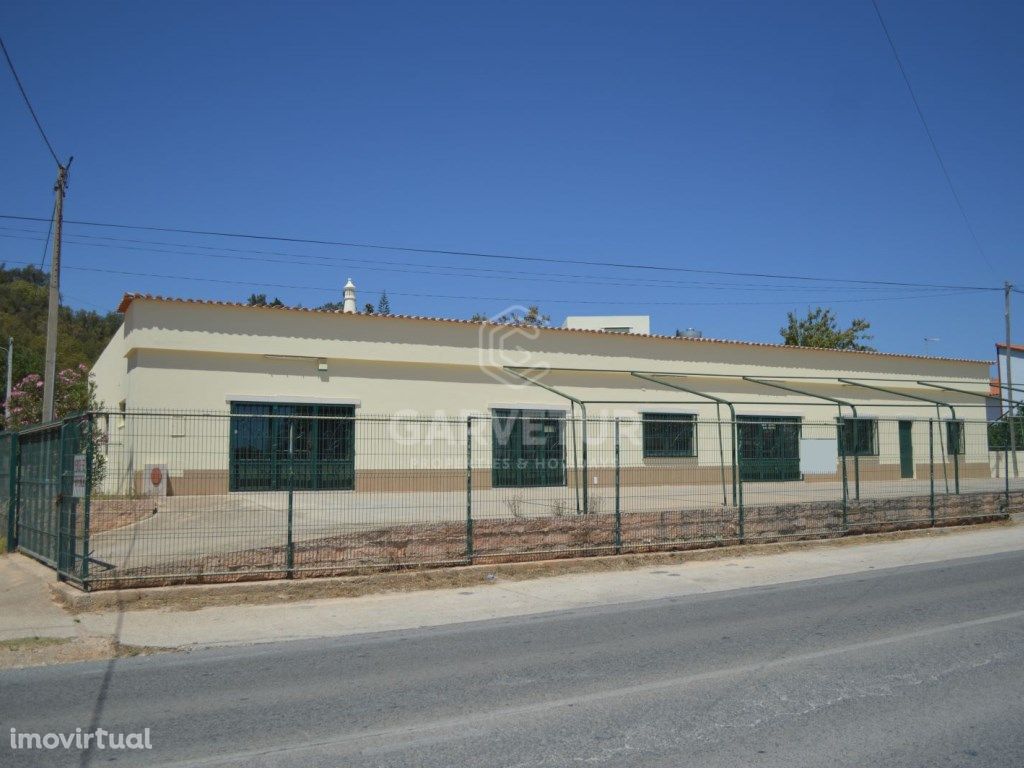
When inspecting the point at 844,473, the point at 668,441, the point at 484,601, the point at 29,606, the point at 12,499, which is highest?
the point at 668,441

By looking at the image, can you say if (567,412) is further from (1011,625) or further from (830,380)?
(1011,625)

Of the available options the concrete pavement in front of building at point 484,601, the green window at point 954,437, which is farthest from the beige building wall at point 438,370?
the concrete pavement in front of building at point 484,601

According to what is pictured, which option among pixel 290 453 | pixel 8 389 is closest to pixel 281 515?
pixel 290 453

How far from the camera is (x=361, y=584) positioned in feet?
37.3

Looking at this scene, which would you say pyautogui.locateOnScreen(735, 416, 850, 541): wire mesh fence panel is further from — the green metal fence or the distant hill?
the distant hill

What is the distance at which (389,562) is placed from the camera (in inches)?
472

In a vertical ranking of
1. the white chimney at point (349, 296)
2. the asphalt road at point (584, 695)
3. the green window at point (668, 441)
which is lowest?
the asphalt road at point (584, 695)

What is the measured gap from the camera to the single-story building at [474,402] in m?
11.6

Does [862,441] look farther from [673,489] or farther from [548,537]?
[548,537]

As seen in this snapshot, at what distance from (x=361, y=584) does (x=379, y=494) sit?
1.26 meters

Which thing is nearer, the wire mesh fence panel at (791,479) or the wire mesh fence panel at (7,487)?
the wire mesh fence panel at (7,487)

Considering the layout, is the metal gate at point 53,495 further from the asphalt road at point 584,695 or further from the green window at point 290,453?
the asphalt road at point 584,695

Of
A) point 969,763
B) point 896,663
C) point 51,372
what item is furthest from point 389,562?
point 51,372

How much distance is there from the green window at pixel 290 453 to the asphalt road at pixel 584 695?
3238 millimetres
